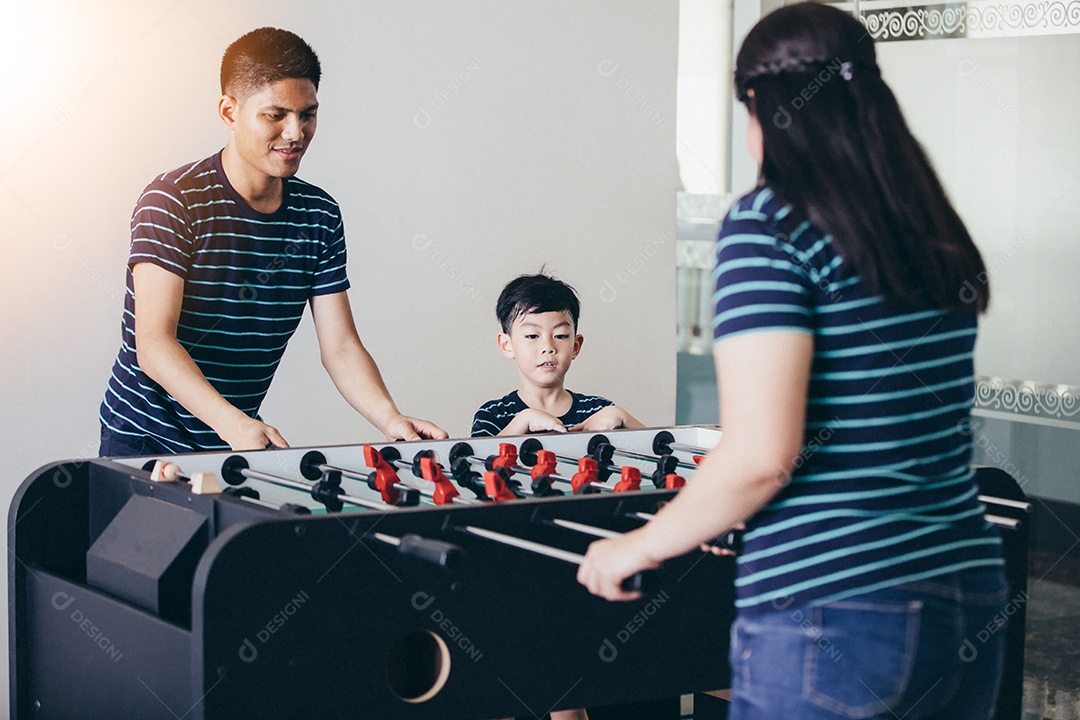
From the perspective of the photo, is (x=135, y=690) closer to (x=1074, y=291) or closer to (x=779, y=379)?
(x=779, y=379)

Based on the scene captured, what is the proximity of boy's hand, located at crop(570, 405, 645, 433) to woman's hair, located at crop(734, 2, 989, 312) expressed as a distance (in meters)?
1.49

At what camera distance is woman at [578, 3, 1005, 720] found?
1.15 metres

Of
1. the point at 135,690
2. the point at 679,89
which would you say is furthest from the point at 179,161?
the point at 679,89

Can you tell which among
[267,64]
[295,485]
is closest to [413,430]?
[295,485]

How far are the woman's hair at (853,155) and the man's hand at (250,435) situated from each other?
1280mm

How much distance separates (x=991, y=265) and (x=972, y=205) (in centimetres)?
20

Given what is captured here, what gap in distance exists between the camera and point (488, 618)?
1.60 meters

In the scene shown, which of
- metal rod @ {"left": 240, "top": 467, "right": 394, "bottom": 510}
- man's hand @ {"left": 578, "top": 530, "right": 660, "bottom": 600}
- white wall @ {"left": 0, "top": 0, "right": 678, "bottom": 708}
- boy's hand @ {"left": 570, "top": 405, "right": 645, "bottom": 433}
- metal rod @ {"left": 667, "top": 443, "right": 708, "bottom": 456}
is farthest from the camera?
white wall @ {"left": 0, "top": 0, "right": 678, "bottom": 708}

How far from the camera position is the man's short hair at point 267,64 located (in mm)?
2568

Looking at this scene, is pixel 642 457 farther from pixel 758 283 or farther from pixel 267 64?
pixel 758 283

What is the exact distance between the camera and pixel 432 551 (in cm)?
138

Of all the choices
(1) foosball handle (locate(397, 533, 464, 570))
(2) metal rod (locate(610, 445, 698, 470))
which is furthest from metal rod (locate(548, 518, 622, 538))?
(2) metal rod (locate(610, 445, 698, 470))

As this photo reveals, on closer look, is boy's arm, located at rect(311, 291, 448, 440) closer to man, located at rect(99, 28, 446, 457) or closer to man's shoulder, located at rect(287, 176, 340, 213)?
man, located at rect(99, 28, 446, 457)

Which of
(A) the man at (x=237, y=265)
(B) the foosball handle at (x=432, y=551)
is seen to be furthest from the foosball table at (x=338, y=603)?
(A) the man at (x=237, y=265)
